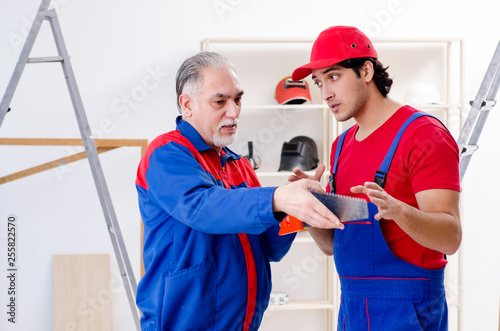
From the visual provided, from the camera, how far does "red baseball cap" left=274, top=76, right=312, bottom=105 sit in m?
3.57

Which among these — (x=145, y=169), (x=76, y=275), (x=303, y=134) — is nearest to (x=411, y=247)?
(x=145, y=169)

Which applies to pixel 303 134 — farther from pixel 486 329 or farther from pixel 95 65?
pixel 486 329

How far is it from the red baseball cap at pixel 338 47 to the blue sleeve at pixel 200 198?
541 mm

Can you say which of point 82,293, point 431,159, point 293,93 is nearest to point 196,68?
point 431,159

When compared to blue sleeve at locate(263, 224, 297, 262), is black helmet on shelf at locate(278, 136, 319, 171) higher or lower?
higher

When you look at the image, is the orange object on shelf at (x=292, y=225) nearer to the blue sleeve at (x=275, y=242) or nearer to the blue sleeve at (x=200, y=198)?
the blue sleeve at (x=275, y=242)

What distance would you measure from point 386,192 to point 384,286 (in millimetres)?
272

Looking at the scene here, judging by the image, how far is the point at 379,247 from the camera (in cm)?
150

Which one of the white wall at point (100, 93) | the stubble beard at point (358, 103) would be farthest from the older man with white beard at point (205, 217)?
the white wall at point (100, 93)

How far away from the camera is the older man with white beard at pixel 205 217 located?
116 centimetres

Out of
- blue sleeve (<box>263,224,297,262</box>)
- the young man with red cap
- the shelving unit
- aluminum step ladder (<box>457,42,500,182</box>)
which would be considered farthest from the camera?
the shelving unit

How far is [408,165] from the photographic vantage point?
1436 mm

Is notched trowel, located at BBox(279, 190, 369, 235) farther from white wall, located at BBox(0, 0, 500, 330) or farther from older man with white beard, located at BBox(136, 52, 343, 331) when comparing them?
white wall, located at BBox(0, 0, 500, 330)

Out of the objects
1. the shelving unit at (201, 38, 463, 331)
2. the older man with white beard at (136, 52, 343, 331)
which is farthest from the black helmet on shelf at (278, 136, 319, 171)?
the older man with white beard at (136, 52, 343, 331)
